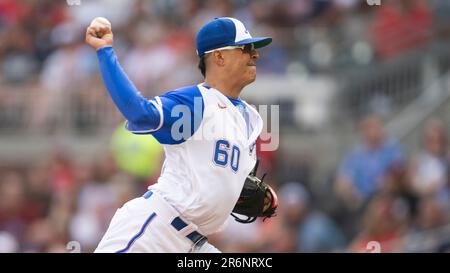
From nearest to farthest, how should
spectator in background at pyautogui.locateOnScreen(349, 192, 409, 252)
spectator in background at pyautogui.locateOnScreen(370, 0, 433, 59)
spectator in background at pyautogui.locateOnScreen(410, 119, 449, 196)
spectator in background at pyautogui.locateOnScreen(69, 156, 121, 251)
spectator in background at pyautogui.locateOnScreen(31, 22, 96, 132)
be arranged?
1. spectator in background at pyautogui.locateOnScreen(349, 192, 409, 252)
2. spectator in background at pyautogui.locateOnScreen(410, 119, 449, 196)
3. spectator in background at pyautogui.locateOnScreen(69, 156, 121, 251)
4. spectator in background at pyautogui.locateOnScreen(370, 0, 433, 59)
5. spectator in background at pyautogui.locateOnScreen(31, 22, 96, 132)

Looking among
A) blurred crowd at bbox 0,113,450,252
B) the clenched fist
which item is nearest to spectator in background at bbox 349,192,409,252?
blurred crowd at bbox 0,113,450,252

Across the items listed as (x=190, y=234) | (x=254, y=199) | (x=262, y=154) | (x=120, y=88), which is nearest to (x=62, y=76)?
(x=262, y=154)

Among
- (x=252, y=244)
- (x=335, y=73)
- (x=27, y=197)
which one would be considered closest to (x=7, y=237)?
(x=27, y=197)

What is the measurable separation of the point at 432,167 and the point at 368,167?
0.67 metres

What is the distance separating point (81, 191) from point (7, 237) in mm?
888

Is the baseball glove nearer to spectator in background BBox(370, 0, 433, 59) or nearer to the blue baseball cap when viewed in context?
the blue baseball cap

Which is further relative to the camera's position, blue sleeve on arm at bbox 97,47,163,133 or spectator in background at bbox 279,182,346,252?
spectator in background at bbox 279,182,346,252

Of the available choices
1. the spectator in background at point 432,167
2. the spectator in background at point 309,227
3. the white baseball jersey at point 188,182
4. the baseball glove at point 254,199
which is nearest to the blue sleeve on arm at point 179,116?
the white baseball jersey at point 188,182

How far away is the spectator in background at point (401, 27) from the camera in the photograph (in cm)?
1189

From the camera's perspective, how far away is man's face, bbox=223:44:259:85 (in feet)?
18.9

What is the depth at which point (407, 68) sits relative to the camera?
470 inches

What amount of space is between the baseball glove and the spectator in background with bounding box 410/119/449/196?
3.97 m

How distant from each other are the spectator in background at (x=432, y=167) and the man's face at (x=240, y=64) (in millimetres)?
4365

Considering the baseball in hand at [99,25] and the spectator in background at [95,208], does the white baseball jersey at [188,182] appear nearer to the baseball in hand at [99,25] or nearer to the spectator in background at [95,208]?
the baseball in hand at [99,25]
